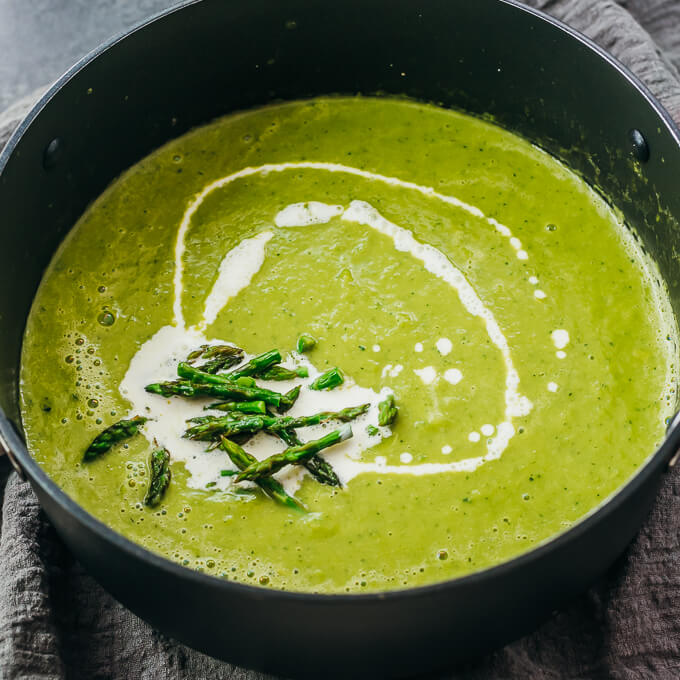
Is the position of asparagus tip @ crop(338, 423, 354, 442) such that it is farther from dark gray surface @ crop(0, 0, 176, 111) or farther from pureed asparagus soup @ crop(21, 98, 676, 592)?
dark gray surface @ crop(0, 0, 176, 111)

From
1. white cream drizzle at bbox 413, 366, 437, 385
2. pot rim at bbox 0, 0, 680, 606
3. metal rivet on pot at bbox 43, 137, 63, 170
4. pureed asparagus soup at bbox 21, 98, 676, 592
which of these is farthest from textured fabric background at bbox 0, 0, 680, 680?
metal rivet on pot at bbox 43, 137, 63, 170

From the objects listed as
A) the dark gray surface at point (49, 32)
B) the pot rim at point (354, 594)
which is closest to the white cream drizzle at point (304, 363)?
the pot rim at point (354, 594)

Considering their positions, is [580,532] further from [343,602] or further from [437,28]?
[437,28]

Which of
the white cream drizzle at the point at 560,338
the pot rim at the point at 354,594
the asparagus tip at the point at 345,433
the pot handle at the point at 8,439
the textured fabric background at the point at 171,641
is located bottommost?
the textured fabric background at the point at 171,641

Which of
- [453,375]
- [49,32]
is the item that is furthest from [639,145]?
[49,32]

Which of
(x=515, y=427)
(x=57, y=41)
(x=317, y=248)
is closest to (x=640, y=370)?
(x=515, y=427)

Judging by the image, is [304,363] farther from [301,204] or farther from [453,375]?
[301,204]

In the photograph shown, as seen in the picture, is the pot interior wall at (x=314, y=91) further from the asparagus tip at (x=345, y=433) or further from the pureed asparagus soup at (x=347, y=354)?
the asparagus tip at (x=345, y=433)
